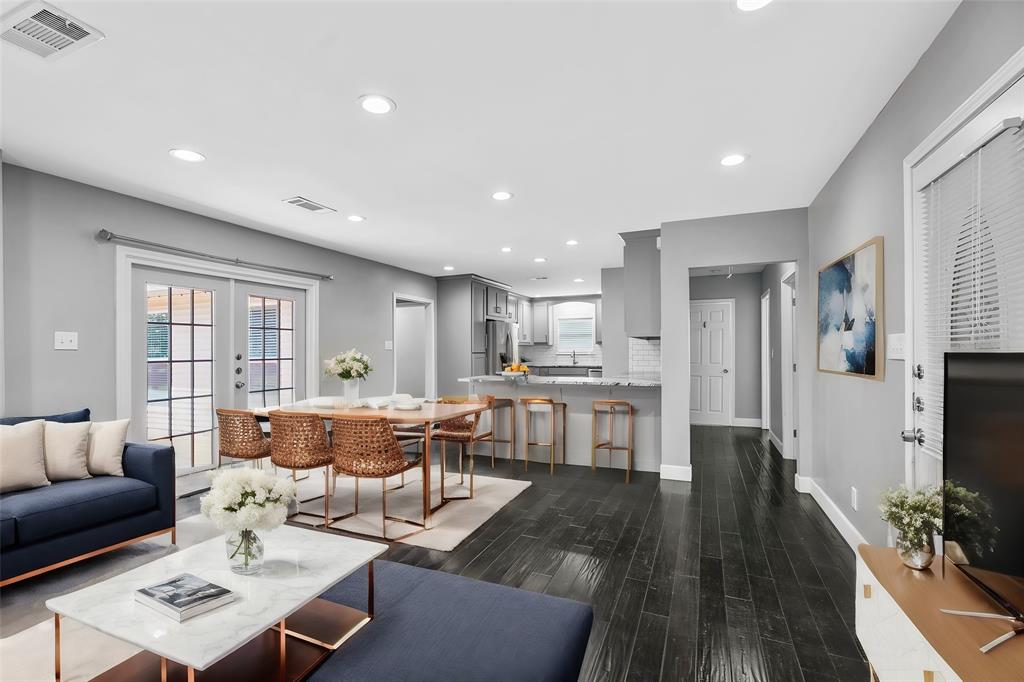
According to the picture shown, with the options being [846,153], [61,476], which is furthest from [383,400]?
[846,153]

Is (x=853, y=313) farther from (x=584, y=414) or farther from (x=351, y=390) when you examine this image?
(x=351, y=390)

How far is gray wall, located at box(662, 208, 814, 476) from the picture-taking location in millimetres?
4316

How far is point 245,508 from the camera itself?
1646 mm

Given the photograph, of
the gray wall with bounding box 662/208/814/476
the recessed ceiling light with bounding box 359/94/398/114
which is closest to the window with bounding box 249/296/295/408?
the recessed ceiling light with bounding box 359/94/398/114

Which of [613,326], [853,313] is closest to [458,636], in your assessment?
[853,313]

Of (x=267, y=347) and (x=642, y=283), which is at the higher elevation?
(x=642, y=283)

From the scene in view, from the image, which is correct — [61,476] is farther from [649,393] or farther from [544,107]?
[649,393]

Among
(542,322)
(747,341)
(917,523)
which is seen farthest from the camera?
(542,322)

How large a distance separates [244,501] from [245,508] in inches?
1.4

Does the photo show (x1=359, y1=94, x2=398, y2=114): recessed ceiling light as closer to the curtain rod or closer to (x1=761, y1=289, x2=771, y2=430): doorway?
the curtain rod

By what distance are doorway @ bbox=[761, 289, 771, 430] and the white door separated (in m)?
0.46

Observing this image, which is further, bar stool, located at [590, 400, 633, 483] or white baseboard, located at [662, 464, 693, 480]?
bar stool, located at [590, 400, 633, 483]

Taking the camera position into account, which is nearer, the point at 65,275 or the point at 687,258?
the point at 65,275

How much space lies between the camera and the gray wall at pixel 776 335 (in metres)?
5.72
